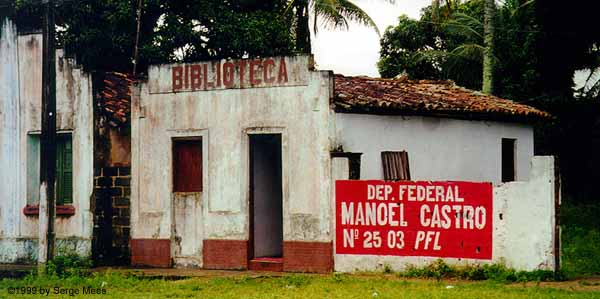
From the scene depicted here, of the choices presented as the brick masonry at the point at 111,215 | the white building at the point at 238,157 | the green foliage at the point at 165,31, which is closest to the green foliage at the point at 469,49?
the green foliage at the point at 165,31

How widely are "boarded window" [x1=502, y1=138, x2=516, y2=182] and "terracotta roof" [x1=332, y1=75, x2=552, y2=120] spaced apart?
2.29 ft

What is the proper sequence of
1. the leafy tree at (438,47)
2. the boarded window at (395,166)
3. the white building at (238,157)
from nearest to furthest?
the white building at (238,157) → the boarded window at (395,166) → the leafy tree at (438,47)

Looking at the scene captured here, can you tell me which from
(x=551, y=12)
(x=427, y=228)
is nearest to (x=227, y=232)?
(x=427, y=228)

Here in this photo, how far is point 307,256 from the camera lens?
1756cm

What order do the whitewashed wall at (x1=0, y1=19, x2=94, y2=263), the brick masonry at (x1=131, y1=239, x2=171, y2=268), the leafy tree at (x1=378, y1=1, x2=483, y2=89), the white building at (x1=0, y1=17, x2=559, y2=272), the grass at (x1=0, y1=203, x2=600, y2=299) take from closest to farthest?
the grass at (x1=0, y1=203, x2=600, y2=299) → the white building at (x1=0, y1=17, x2=559, y2=272) → the brick masonry at (x1=131, y1=239, x2=171, y2=268) → the whitewashed wall at (x1=0, y1=19, x2=94, y2=263) → the leafy tree at (x1=378, y1=1, x2=483, y2=89)

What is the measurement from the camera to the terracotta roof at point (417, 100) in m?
18.1

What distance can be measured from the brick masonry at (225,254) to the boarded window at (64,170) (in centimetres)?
341

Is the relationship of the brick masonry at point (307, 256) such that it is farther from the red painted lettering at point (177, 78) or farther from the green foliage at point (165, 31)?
the green foliage at point (165, 31)

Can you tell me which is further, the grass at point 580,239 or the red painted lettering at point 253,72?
the red painted lettering at point 253,72

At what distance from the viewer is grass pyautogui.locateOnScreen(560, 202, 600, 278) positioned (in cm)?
1744

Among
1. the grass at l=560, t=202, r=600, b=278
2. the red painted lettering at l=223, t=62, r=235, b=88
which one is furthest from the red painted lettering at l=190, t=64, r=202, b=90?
the grass at l=560, t=202, r=600, b=278

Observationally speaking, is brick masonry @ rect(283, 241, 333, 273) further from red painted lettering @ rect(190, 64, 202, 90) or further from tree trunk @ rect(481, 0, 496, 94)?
tree trunk @ rect(481, 0, 496, 94)

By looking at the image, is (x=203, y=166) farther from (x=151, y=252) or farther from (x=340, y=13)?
(x=340, y=13)

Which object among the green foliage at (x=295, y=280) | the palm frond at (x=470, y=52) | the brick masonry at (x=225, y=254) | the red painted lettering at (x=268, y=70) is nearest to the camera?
the green foliage at (x=295, y=280)
